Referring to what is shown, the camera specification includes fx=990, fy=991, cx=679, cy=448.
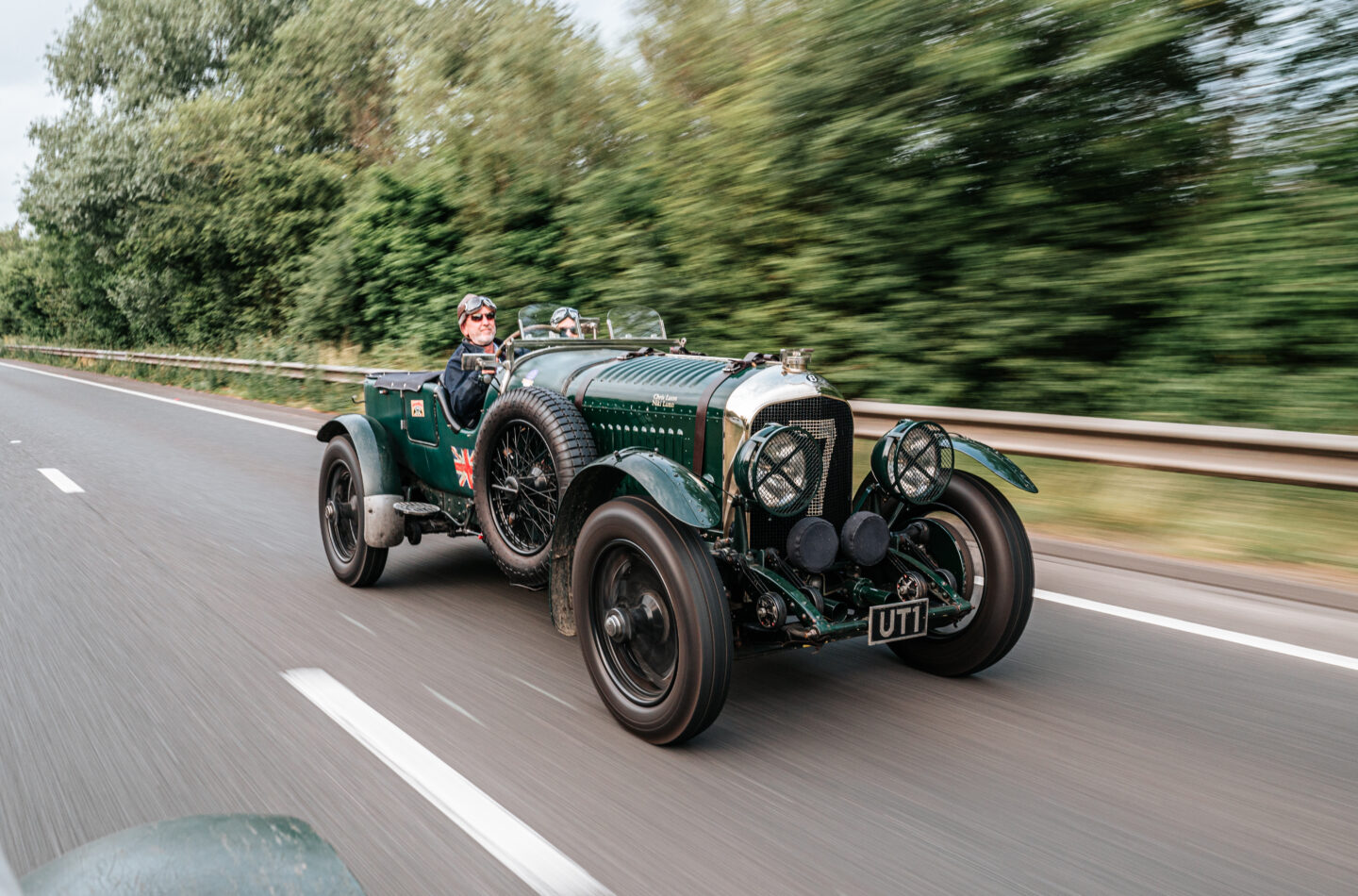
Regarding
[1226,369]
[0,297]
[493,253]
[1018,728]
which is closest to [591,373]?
[1018,728]

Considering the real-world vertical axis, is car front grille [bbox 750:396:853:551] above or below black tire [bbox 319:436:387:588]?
above

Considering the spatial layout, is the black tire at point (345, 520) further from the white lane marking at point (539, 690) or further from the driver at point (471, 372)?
the white lane marking at point (539, 690)

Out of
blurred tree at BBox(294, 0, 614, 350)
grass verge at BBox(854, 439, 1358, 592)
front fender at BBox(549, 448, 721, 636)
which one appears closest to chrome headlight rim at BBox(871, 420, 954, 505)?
front fender at BBox(549, 448, 721, 636)

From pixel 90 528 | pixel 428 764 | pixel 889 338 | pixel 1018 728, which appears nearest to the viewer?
pixel 428 764

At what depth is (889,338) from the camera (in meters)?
8.91

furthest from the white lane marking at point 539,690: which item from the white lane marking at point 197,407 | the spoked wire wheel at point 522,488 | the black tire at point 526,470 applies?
the white lane marking at point 197,407

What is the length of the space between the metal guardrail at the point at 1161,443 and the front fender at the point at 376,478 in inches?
143

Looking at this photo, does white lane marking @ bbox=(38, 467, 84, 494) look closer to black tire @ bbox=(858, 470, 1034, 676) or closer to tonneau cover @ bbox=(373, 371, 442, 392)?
tonneau cover @ bbox=(373, 371, 442, 392)

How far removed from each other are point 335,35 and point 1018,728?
2578 cm

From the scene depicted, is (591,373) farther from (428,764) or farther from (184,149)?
(184,149)

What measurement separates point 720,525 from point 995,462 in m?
1.39

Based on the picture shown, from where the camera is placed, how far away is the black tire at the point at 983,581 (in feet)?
12.3

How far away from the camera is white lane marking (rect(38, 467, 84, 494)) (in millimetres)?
8656

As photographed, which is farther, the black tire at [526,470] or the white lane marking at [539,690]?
the black tire at [526,470]
